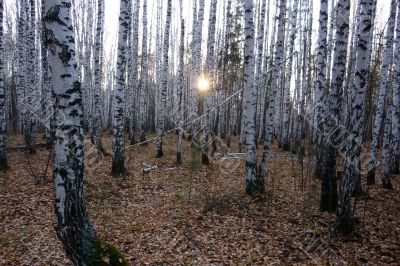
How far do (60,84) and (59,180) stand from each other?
1306 millimetres

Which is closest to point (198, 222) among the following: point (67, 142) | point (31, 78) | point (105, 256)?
point (105, 256)

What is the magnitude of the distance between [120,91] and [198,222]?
5.58m

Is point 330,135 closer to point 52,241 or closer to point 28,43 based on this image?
point 52,241

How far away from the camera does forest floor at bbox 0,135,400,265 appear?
623 cm

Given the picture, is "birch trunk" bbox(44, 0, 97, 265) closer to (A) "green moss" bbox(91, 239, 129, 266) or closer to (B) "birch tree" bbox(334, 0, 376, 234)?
(A) "green moss" bbox(91, 239, 129, 266)

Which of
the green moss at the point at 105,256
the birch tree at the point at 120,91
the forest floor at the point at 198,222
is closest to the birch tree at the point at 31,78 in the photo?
the forest floor at the point at 198,222

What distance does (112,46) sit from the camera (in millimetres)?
41969

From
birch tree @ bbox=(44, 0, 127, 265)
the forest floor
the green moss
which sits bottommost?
the forest floor

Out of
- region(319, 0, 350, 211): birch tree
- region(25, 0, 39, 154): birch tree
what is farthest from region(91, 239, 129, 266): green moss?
region(25, 0, 39, 154): birch tree

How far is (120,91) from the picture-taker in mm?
11086

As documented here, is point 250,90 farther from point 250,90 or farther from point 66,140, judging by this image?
point 66,140

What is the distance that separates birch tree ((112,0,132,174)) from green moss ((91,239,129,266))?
7.06 metres

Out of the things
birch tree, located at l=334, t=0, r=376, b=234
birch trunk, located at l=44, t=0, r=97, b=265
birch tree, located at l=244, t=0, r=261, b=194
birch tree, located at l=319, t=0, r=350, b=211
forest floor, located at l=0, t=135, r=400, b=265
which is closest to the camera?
birch trunk, located at l=44, t=0, r=97, b=265

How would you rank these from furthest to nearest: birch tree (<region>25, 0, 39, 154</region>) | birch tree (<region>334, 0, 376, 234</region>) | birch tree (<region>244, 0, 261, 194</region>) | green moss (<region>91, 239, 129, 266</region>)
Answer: birch tree (<region>25, 0, 39, 154</region>)
birch tree (<region>244, 0, 261, 194</region>)
birch tree (<region>334, 0, 376, 234</region>)
green moss (<region>91, 239, 129, 266</region>)
